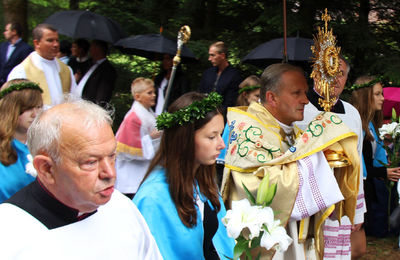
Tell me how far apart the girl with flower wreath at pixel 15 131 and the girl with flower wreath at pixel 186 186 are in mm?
1102

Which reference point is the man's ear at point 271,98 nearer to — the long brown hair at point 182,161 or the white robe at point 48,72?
the long brown hair at point 182,161

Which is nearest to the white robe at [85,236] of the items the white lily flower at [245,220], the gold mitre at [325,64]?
the white lily flower at [245,220]

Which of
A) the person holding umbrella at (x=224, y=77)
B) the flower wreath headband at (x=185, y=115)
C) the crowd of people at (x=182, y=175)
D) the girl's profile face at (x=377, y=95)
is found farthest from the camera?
the person holding umbrella at (x=224, y=77)

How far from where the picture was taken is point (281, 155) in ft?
11.0

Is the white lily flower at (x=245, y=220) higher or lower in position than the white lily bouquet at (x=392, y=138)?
higher

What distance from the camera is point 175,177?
104 inches

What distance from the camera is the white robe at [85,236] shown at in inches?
65.3

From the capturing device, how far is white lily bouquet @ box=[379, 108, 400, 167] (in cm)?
561

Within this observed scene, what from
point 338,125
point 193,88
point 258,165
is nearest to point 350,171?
point 338,125

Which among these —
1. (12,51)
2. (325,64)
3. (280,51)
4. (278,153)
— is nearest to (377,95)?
(280,51)

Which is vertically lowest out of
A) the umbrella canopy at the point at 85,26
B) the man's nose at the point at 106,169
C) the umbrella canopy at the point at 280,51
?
the man's nose at the point at 106,169

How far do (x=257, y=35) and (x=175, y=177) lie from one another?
506 centimetres

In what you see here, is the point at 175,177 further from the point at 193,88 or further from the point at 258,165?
the point at 193,88

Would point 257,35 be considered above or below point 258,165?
above
